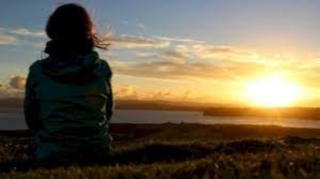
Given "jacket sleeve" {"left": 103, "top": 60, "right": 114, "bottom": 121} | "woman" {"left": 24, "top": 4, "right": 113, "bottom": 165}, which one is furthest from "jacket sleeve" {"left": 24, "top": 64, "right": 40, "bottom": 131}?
"jacket sleeve" {"left": 103, "top": 60, "right": 114, "bottom": 121}

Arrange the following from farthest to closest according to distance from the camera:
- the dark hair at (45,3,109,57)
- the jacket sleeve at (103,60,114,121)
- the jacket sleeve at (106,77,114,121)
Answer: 1. the jacket sleeve at (106,77,114,121)
2. the jacket sleeve at (103,60,114,121)
3. the dark hair at (45,3,109,57)

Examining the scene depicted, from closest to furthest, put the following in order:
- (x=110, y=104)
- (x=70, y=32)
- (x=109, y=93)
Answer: (x=70, y=32) → (x=109, y=93) → (x=110, y=104)

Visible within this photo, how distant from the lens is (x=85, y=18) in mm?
9133

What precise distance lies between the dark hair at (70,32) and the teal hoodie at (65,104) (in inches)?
5.0

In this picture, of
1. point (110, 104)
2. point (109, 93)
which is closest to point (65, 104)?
point (109, 93)

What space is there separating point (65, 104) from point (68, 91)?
7.6 inches

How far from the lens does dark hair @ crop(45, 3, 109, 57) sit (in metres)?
9.07

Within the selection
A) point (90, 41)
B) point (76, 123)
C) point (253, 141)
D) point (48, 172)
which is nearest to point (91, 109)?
point (76, 123)

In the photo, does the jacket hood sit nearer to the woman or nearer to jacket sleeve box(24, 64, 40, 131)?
the woman

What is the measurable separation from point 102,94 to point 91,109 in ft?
0.95

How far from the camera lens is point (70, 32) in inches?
358

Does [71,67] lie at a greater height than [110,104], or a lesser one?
greater

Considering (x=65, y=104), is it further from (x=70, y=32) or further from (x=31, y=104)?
(x=70, y=32)

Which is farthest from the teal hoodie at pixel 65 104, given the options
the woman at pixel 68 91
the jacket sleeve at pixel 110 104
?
the jacket sleeve at pixel 110 104
